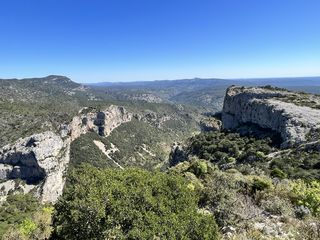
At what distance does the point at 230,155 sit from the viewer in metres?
70.3

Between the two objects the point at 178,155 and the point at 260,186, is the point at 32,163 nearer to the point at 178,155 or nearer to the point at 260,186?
the point at 178,155

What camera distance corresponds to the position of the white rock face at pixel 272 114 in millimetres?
66312

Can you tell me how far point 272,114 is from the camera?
81.9 meters

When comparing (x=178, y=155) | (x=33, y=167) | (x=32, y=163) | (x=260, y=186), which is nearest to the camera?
(x=260, y=186)

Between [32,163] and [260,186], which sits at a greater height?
[260,186]

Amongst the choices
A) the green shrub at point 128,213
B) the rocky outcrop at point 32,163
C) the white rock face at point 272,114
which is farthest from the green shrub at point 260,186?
the rocky outcrop at point 32,163

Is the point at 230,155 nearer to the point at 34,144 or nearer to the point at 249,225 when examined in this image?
the point at 249,225

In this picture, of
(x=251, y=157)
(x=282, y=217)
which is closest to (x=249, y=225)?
(x=282, y=217)

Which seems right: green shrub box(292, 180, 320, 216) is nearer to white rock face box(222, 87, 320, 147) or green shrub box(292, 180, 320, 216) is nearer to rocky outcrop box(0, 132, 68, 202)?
white rock face box(222, 87, 320, 147)

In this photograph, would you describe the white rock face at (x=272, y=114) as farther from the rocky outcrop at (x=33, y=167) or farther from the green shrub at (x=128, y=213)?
the rocky outcrop at (x=33, y=167)

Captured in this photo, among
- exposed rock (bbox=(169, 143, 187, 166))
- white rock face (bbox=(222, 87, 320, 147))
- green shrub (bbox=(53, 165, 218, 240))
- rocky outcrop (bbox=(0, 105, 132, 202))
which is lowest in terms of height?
rocky outcrop (bbox=(0, 105, 132, 202))

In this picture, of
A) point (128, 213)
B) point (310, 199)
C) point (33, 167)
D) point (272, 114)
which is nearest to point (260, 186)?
point (310, 199)

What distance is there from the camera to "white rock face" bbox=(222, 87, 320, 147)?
2611 inches

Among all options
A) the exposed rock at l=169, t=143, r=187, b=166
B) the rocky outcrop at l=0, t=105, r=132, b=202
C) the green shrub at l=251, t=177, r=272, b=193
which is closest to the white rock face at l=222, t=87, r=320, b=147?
the exposed rock at l=169, t=143, r=187, b=166
